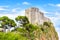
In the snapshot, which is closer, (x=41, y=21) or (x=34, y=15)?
(x=34, y=15)

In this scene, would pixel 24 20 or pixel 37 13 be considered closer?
pixel 24 20

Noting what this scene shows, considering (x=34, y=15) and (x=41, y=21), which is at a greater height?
(x=34, y=15)

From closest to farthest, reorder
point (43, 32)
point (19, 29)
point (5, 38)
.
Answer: point (5, 38) → point (19, 29) → point (43, 32)

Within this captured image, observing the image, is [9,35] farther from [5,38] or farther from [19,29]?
[19,29]

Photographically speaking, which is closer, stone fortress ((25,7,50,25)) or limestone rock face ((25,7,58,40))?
limestone rock face ((25,7,58,40))

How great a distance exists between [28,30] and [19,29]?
1883 millimetres

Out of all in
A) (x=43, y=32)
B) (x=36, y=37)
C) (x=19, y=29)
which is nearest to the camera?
(x=19, y=29)

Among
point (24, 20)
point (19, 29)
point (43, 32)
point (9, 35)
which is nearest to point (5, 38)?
point (9, 35)

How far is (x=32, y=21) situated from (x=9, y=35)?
15866mm

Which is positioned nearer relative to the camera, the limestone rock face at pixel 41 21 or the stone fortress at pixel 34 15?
the limestone rock face at pixel 41 21

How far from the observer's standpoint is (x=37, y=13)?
5844 cm

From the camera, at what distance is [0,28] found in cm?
4641

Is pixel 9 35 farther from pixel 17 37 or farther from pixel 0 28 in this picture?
pixel 0 28

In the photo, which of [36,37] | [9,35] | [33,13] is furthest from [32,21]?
[9,35]
